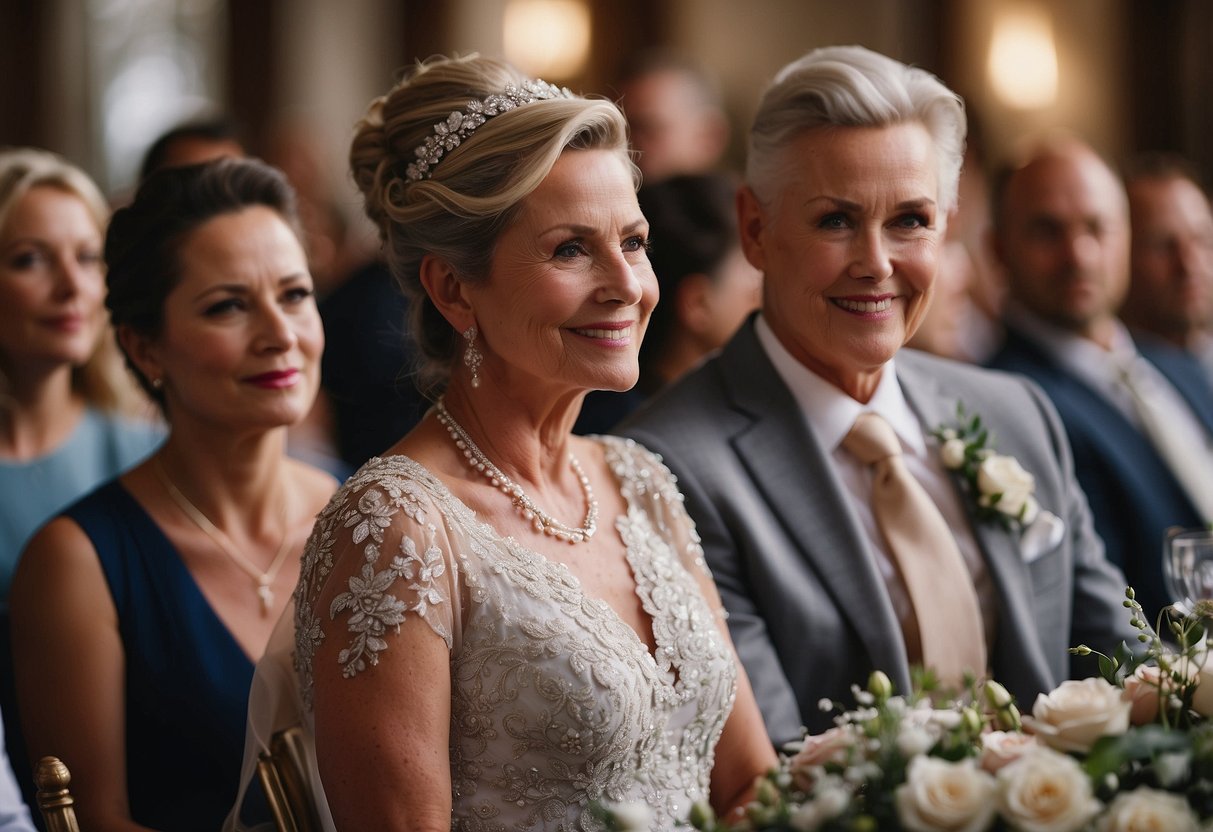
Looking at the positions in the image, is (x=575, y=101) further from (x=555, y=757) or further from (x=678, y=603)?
(x=555, y=757)

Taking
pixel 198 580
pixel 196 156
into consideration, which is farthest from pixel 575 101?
pixel 196 156

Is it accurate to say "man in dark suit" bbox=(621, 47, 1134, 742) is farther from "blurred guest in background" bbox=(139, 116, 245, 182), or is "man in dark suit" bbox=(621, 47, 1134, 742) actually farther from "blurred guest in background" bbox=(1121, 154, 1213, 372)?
"blurred guest in background" bbox=(1121, 154, 1213, 372)

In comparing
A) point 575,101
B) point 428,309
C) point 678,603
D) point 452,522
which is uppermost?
point 575,101

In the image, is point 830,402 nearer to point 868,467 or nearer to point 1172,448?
point 868,467

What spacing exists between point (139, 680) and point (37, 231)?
1.49 m

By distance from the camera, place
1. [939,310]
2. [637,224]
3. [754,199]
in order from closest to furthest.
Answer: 1. [637,224]
2. [754,199]
3. [939,310]

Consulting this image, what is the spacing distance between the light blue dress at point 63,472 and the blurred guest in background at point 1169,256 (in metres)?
3.64

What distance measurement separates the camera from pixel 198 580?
2789 millimetres

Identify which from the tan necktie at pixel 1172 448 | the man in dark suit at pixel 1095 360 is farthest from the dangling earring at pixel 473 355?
the tan necktie at pixel 1172 448

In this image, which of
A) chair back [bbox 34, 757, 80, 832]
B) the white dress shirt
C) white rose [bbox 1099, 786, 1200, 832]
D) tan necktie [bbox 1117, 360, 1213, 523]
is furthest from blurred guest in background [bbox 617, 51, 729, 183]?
white rose [bbox 1099, 786, 1200, 832]

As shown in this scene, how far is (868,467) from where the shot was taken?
282 centimetres

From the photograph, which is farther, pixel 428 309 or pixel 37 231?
pixel 37 231

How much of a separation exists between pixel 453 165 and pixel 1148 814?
53.5 inches

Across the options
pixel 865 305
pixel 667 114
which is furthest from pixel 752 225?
pixel 667 114
